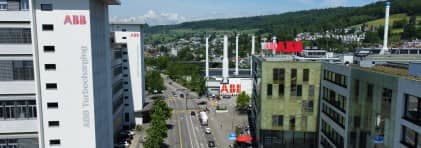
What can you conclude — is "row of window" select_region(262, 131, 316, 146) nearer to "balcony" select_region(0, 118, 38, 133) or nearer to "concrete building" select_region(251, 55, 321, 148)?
"concrete building" select_region(251, 55, 321, 148)

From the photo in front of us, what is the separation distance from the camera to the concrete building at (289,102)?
4428 cm

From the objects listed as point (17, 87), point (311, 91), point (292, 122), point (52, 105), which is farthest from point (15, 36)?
point (311, 91)

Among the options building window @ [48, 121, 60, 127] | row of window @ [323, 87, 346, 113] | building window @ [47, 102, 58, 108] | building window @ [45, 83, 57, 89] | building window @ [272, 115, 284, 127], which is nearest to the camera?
building window @ [45, 83, 57, 89]

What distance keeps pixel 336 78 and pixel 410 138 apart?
55.9ft

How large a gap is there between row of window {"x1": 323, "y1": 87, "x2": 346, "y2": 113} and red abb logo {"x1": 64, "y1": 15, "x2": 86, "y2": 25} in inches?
1274

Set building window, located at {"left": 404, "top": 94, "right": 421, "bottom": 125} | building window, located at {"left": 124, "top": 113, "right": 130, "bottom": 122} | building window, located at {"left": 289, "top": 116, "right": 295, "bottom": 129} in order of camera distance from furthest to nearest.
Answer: building window, located at {"left": 124, "top": 113, "right": 130, "bottom": 122}, building window, located at {"left": 289, "top": 116, "right": 295, "bottom": 129}, building window, located at {"left": 404, "top": 94, "right": 421, "bottom": 125}

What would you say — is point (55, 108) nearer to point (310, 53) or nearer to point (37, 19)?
point (37, 19)

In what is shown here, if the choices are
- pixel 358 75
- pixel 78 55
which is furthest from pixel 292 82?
pixel 78 55

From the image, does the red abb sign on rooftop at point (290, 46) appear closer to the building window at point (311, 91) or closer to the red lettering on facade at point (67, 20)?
the building window at point (311, 91)

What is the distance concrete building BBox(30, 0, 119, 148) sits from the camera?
94.4 ft

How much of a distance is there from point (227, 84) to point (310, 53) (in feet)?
239

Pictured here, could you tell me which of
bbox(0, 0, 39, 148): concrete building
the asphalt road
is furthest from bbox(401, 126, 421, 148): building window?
the asphalt road

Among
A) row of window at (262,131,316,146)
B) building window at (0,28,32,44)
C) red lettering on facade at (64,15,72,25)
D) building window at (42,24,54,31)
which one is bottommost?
row of window at (262,131,316,146)

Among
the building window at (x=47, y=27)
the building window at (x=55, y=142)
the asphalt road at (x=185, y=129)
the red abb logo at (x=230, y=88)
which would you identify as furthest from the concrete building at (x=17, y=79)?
the red abb logo at (x=230, y=88)
